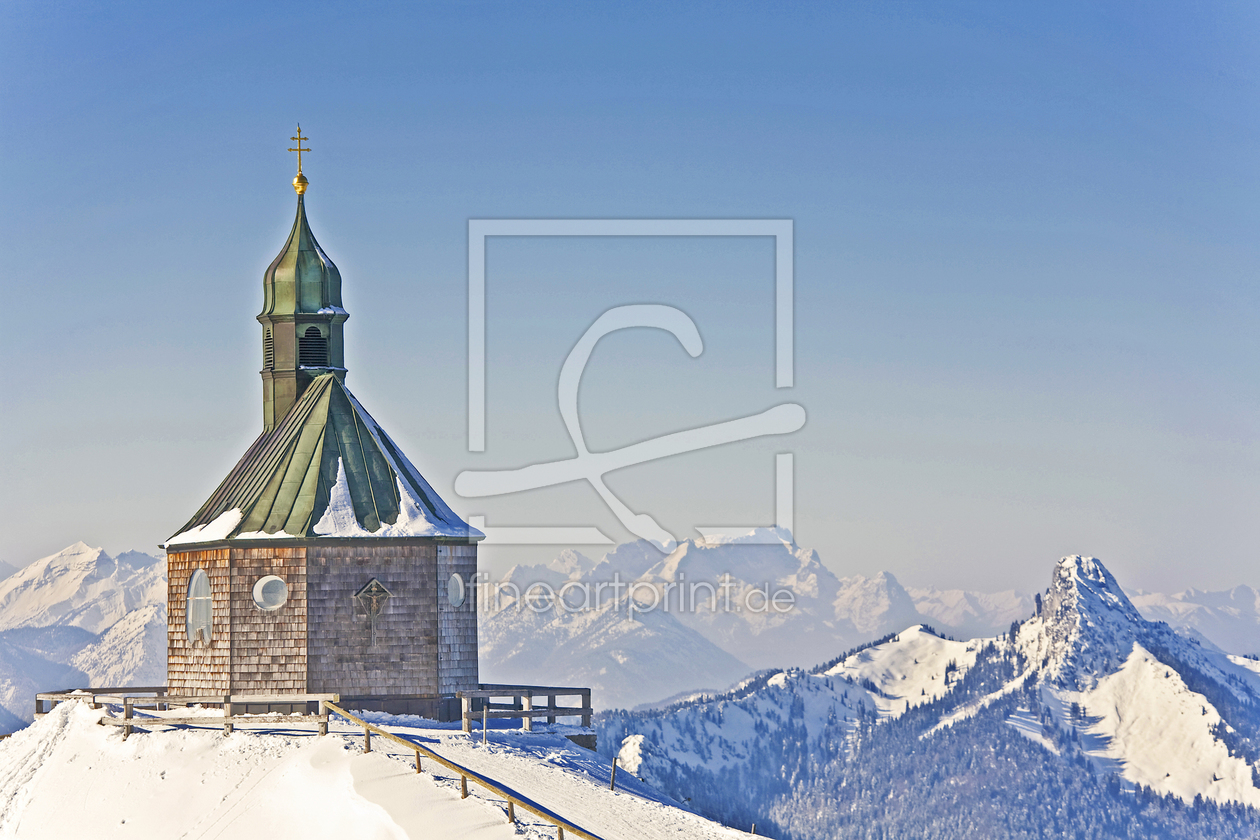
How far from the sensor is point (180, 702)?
4947 centimetres

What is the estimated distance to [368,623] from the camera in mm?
49031

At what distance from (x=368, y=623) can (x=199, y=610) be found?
475 cm

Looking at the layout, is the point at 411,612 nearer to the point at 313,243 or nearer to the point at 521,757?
the point at 521,757

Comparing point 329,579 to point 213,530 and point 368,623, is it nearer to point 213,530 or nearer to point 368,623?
point 368,623

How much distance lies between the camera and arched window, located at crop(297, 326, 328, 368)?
53.6 metres

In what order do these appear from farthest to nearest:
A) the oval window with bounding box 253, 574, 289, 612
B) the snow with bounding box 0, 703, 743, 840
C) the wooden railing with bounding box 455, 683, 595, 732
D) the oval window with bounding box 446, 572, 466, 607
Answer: the oval window with bounding box 446, 572, 466, 607
the oval window with bounding box 253, 574, 289, 612
the wooden railing with bounding box 455, 683, 595, 732
the snow with bounding box 0, 703, 743, 840

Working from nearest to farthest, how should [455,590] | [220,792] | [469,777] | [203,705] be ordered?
1. [469,777]
2. [220,792]
3. [203,705]
4. [455,590]

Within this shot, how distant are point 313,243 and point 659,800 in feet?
63.6

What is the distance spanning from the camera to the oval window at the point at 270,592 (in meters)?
48.8

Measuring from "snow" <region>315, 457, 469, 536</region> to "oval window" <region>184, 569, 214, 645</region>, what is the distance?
3657 mm

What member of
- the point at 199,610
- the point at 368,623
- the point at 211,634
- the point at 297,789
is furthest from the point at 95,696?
the point at 297,789

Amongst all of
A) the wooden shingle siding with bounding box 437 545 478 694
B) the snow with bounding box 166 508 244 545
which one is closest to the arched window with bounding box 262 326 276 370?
the snow with bounding box 166 508 244 545

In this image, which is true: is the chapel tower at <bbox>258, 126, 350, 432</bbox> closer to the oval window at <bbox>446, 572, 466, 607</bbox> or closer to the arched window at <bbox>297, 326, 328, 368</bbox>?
the arched window at <bbox>297, 326, 328, 368</bbox>

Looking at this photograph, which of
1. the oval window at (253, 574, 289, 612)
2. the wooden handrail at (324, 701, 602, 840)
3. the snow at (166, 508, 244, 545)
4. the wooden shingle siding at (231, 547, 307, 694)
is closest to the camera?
the wooden handrail at (324, 701, 602, 840)
